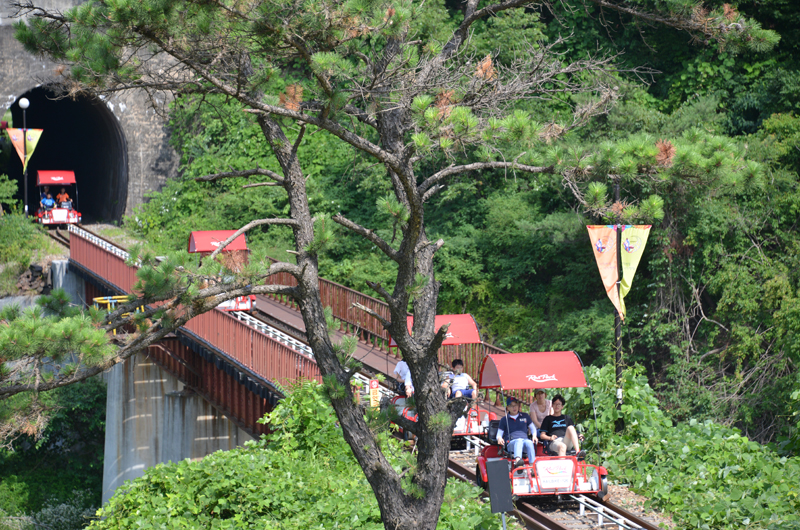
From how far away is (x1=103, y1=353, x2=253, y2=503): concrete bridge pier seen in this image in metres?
21.4

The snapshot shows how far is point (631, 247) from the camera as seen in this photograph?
13.9 metres

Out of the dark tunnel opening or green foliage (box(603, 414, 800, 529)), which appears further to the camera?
the dark tunnel opening

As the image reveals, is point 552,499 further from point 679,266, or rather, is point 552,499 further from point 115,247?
point 115,247

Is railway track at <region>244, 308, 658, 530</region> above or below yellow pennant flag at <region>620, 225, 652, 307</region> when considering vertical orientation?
below

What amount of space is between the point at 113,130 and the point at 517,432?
27718 mm

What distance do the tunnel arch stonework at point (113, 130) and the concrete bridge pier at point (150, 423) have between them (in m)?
11.2

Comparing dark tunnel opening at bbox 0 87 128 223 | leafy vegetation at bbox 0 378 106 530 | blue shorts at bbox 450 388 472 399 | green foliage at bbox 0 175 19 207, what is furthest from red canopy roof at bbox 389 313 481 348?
dark tunnel opening at bbox 0 87 128 223

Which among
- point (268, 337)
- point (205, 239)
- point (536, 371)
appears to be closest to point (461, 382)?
point (536, 371)

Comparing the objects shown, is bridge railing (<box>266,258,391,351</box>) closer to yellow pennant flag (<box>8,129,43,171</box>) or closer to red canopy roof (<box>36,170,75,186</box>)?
yellow pennant flag (<box>8,129,43,171</box>)

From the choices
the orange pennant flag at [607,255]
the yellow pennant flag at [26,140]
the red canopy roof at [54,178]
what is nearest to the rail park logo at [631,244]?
the orange pennant flag at [607,255]

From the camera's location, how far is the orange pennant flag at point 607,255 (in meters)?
14.0

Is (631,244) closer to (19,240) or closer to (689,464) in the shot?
(689,464)

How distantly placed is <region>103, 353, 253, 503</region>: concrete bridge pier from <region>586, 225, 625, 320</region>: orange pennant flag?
11.5m

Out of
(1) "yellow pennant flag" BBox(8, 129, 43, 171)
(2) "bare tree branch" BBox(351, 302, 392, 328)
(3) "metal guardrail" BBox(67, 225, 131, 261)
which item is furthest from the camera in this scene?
(1) "yellow pennant flag" BBox(8, 129, 43, 171)
